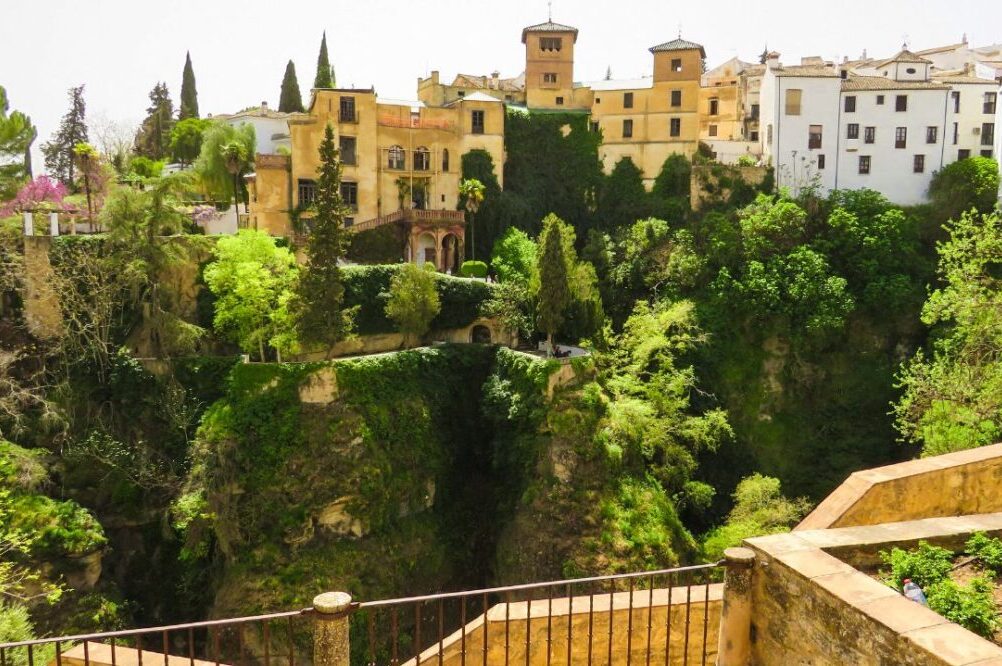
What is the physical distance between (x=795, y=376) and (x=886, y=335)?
484 cm

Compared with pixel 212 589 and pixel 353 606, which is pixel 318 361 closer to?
pixel 212 589

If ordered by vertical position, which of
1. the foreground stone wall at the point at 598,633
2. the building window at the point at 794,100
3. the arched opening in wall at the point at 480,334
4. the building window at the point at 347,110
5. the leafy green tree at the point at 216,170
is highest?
the building window at the point at 794,100

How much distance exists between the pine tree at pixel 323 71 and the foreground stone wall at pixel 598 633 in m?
49.0

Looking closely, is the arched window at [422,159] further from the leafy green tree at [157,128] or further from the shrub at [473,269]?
the leafy green tree at [157,128]

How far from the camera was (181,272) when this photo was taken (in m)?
32.0

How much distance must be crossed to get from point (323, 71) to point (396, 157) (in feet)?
55.8

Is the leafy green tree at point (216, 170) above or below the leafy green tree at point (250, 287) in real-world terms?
above

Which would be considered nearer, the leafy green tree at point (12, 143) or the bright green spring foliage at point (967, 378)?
the bright green spring foliage at point (967, 378)

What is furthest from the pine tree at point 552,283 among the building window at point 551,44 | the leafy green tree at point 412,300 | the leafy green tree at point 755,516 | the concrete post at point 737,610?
the concrete post at point 737,610

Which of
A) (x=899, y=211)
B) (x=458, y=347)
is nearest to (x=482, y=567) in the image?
(x=458, y=347)

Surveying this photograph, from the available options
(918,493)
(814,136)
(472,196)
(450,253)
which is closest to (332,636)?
(918,493)

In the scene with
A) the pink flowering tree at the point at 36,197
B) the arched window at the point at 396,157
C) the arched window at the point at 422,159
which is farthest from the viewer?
the arched window at the point at 422,159

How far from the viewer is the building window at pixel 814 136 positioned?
141 feet

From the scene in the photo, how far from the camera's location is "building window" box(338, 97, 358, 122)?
3953 cm
